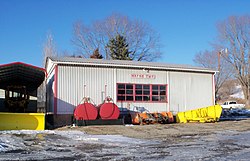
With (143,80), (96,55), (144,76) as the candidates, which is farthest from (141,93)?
(96,55)

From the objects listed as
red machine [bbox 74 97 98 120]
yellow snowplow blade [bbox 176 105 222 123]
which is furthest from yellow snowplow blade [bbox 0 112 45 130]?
yellow snowplow blade [bbox 176 105 222 123]

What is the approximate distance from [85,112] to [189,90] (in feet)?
29.3

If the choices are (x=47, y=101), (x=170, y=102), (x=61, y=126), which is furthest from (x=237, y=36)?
(x=61, y=126)

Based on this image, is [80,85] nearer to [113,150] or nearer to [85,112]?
[85,112]

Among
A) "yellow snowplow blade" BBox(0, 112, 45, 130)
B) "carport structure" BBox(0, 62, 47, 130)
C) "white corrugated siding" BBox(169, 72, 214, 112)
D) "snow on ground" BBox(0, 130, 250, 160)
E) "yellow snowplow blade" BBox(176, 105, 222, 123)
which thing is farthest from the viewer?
"white corrugated siding" BBox(169, 72, 214, 112)

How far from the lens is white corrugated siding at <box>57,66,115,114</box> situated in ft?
67.8

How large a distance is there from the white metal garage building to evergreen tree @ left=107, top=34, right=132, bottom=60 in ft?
89.3

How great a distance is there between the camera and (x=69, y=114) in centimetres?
2064

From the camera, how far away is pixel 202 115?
22.0 metres

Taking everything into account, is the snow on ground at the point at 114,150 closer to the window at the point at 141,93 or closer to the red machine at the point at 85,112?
the red machine at the point at 85,112

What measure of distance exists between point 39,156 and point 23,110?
1902 centimetres

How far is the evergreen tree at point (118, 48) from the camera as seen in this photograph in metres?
51.3

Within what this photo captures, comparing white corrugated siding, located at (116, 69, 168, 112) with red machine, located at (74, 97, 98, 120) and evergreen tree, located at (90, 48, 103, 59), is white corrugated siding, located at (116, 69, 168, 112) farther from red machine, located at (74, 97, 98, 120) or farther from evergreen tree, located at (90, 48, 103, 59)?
evergreen tree, located at (90, 48, 103, 59)

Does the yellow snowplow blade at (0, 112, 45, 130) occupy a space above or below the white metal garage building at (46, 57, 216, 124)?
below
